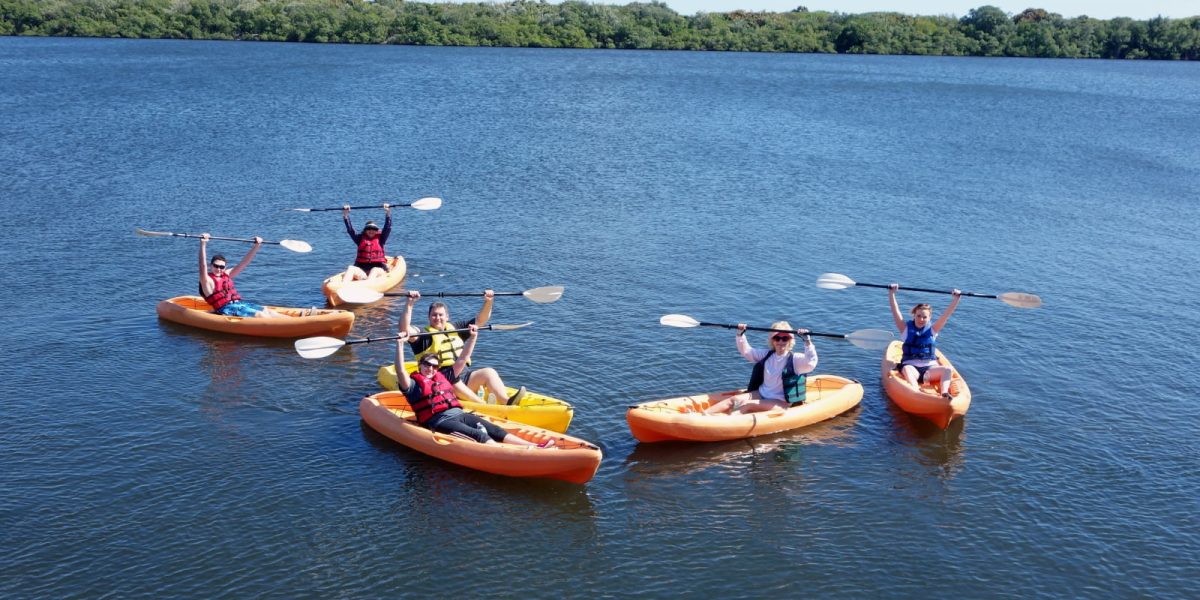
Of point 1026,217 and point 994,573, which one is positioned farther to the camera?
point 1026,217

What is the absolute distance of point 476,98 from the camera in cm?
4538

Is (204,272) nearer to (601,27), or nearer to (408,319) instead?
(408,319)

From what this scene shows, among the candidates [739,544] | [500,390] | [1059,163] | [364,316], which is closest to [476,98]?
[1059,163]

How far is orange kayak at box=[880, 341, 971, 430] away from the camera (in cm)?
1367

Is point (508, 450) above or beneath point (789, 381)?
beneath

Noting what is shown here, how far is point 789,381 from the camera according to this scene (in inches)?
534

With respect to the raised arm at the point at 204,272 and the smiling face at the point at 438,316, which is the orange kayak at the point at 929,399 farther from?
the raised arm at the point at 204,272

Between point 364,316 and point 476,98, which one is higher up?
point 476,98

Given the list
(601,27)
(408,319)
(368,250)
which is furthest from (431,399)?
(601,27)

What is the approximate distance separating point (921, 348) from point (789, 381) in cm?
219

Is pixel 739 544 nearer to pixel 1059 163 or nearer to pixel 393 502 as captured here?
pixel 393 502

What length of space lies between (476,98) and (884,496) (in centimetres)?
3567

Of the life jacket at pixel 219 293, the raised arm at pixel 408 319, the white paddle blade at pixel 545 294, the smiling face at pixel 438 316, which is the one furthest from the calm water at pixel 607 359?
the smiling face at pixel 438 316

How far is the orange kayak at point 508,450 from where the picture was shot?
11.9 m
